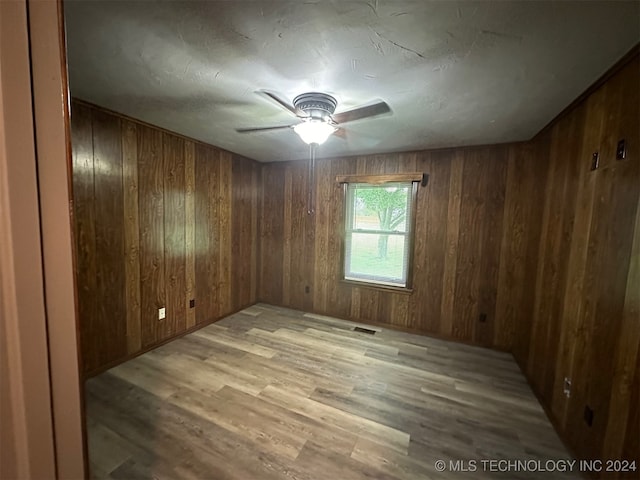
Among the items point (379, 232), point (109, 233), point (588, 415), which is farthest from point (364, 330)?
point (109, 233)

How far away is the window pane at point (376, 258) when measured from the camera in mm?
3449

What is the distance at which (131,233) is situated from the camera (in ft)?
8.26

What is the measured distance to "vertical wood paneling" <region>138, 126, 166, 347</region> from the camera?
2.58 meters

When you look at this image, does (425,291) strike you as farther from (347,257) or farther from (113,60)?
(113,60)

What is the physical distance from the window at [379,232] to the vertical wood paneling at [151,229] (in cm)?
226

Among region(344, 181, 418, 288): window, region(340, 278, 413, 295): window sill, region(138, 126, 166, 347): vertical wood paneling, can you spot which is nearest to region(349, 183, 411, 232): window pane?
region(344, 181, 418, 288): window

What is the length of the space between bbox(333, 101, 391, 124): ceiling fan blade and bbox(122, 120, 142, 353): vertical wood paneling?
1.95 metres

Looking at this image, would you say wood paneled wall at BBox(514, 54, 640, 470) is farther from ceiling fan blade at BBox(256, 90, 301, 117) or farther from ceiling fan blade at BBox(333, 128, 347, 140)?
ceiling fan blade at BBox(256, 90, 301, 117)

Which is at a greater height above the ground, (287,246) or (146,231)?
(146,231)

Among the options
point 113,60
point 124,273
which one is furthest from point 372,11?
point 124,273

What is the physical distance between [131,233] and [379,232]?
111 inches

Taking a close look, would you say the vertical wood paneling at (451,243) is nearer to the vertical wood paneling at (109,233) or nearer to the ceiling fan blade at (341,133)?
the ceiling fan blade at (341,133)

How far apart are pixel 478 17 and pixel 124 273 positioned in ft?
10.4

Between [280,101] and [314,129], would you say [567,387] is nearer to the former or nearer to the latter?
[314,129]
